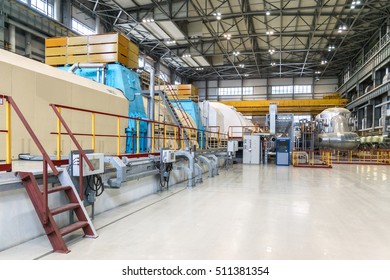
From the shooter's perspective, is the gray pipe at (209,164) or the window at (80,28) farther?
the window at (80,28)

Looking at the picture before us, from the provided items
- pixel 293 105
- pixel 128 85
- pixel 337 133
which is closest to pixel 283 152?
pixel 337 133

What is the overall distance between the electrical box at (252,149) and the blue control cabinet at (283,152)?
148cm

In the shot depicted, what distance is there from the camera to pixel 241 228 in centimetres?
452

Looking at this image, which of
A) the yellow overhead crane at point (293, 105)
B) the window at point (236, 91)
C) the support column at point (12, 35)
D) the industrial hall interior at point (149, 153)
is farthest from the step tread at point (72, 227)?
the window at point (236, 91)

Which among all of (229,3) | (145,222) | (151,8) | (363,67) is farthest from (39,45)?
(363,67)

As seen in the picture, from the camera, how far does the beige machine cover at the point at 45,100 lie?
207 inches

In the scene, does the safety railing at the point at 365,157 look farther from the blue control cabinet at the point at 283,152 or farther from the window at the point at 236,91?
the window at the point at 236,91

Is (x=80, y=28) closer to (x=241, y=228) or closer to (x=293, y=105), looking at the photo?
(x=241, y=228)

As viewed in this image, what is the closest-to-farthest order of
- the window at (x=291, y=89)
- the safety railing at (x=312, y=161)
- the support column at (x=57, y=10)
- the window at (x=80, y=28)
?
the support column at (x=57, y=10)
the safety railing at (x=312, y=161)
the window at (x=80, y=28)
the window at (x=291, y=89)

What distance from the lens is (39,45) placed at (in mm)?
14164

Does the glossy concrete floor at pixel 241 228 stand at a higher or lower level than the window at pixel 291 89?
lower

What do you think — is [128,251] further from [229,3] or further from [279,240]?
[229,3]

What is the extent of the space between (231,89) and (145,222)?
3228 cm

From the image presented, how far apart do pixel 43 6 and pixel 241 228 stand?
15.3 meters
